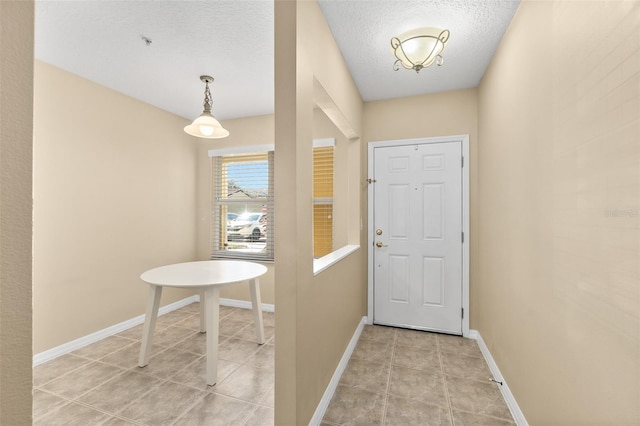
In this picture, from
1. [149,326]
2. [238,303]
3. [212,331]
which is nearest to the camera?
[212,331]

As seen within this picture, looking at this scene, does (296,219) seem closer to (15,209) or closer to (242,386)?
(15,209)

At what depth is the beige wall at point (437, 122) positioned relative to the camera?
9.16ft

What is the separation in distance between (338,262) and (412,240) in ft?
4.16

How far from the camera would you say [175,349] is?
2.54 metres

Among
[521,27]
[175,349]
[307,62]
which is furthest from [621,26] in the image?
[175,349]

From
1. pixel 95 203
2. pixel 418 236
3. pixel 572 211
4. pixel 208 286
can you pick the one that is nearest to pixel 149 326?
pixel 208 286

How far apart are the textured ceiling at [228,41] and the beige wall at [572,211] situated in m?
0.40

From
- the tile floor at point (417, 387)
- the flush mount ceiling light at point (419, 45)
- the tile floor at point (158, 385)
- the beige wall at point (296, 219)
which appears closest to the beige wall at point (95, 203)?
the tile floor at point (158, 385)

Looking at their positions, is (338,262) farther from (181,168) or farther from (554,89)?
(181,168)

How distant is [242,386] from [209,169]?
2913 millimetres

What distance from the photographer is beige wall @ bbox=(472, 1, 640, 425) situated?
86 cm

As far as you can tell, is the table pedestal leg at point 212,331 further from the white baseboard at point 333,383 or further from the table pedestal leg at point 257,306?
the white baseboard at point 333,383

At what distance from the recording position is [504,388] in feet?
6.22

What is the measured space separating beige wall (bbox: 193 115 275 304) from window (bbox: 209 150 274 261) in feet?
0.32
